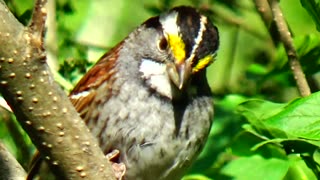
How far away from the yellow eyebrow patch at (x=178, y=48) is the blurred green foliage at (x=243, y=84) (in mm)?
273

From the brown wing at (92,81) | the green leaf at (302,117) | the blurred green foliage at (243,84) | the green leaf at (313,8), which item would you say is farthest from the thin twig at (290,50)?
the green leaf at (302,117)

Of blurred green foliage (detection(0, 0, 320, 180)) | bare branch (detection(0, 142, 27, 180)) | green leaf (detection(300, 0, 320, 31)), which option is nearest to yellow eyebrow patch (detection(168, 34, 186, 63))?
blurred green foliage (detection(0, 0, 320, 180))

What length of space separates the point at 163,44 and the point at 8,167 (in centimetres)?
81

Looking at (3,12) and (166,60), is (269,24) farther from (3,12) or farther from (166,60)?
(3,12)

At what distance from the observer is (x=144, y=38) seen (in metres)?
3.92

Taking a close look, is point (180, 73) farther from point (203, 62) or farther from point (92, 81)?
point (92, 81)

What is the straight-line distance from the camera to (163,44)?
3.74m

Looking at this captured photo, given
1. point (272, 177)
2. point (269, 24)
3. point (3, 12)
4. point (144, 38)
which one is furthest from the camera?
point (269, 24)

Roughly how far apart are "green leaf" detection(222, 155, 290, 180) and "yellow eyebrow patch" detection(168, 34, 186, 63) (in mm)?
433

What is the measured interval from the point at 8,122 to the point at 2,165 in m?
1.08

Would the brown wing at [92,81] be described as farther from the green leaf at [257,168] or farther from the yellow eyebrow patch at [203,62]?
the green leaf at [257,168]

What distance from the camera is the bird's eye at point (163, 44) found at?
373 centimetres

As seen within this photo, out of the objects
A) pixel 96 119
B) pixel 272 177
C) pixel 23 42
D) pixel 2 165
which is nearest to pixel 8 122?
pixel 96 119

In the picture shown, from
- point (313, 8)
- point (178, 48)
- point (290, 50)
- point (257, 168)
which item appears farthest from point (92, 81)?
point (313, 8)
